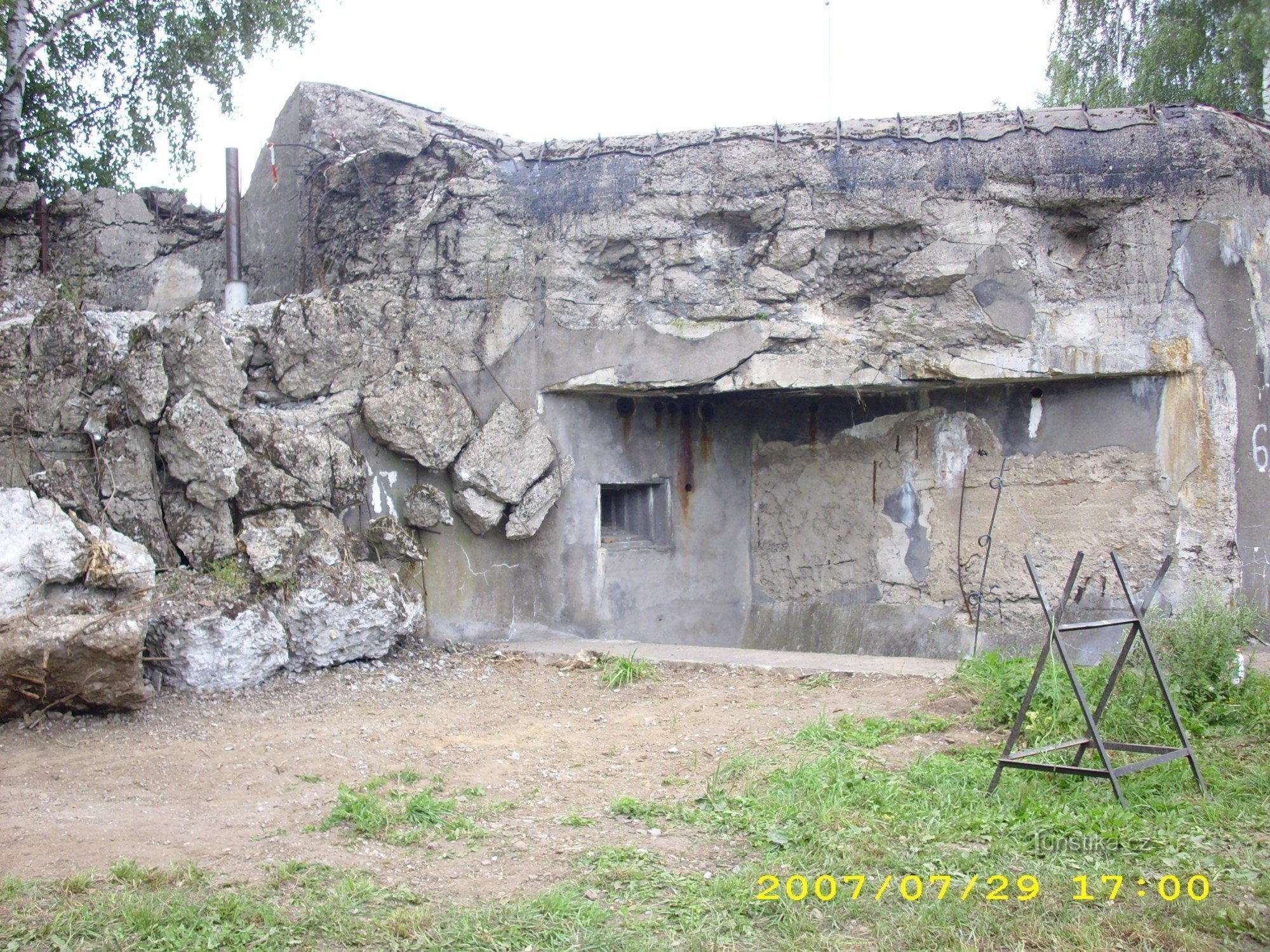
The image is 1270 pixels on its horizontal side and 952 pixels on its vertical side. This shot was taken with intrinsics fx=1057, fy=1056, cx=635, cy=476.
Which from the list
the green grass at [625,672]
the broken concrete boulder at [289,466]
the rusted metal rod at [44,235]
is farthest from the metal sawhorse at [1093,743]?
the rusted metal rod at [44,235]

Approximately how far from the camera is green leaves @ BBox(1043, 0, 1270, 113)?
2754mm

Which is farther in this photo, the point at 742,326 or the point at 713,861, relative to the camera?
the point at 742,326

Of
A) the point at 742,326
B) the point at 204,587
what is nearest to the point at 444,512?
the point at 204,587

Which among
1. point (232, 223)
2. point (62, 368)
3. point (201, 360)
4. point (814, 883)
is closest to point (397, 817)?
point (814, 883)

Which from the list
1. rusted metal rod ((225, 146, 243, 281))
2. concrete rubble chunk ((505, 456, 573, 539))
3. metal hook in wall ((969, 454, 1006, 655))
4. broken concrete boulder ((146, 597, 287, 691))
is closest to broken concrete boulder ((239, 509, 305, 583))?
broken concrete boulder ((146, 597, 287, 691))

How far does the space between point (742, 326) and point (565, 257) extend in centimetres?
Answer: 135

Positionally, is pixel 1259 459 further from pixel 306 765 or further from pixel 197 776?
pixel 197 776

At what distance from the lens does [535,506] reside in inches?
284

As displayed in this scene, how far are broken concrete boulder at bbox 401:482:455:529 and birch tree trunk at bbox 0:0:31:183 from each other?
5867mm

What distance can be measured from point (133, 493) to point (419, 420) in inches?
70.1

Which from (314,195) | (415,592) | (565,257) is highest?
(314,195)

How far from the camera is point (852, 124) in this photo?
729cm

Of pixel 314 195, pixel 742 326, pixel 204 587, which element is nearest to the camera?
pixel 204 587

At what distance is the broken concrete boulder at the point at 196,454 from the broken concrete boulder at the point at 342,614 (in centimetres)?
67
